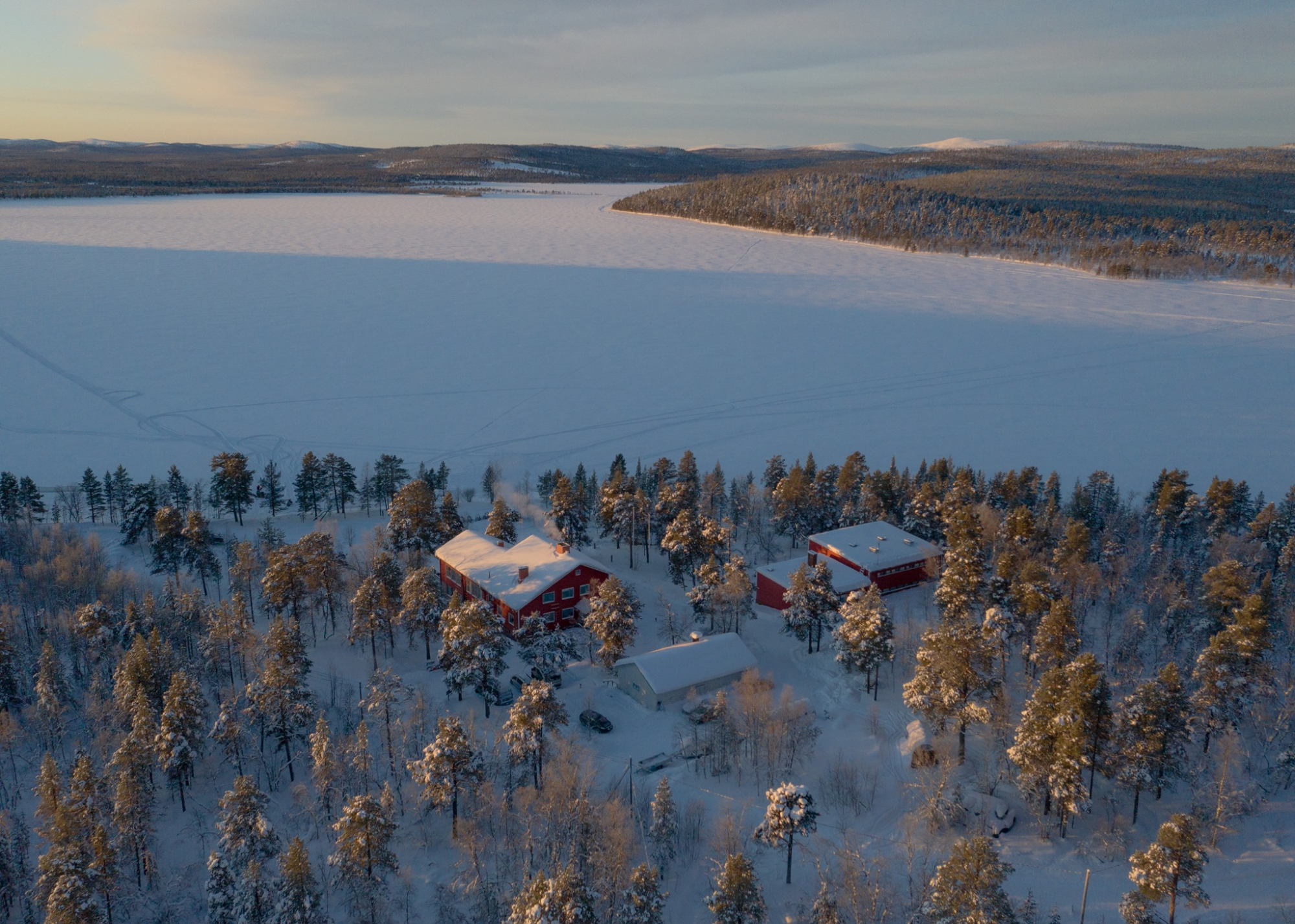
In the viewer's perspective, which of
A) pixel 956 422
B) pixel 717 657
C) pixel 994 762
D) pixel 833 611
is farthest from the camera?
pixel 956 422

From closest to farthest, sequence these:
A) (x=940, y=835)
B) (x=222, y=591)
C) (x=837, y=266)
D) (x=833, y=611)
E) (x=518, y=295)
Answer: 1. (x=940, y=835)
2. (x=833, y=611)
3. (x=222, y=591)
4. (x=518, y=295)
5. (x=837, y=266)

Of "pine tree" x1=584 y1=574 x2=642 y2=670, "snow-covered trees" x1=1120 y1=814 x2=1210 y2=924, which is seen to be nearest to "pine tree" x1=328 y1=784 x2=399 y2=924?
"pine tree" x1=584 y1=574 x2=642 y2=670

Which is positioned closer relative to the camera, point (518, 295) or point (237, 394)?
point (237, 394)

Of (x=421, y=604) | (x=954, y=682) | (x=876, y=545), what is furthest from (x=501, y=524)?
(x=954, y=682)

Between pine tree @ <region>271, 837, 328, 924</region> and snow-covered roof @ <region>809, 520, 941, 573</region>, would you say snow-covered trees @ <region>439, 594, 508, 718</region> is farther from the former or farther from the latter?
snow-covered roof @ <region>809, 520, 941, 573</region>

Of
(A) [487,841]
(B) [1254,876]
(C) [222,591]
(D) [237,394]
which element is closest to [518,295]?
(D) [237,394]

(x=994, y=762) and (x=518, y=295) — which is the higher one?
(x=518, y=295)

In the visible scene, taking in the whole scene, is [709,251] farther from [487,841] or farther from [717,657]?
[487,841]

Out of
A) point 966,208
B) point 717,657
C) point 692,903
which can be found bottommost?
point 692,903
